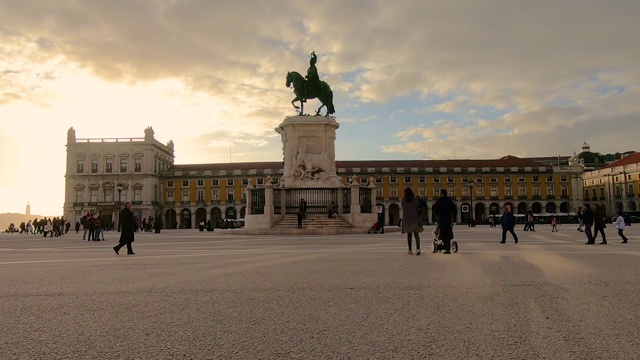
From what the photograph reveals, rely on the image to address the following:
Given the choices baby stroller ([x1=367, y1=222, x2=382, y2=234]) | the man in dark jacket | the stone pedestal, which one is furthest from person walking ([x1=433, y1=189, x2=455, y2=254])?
the stone pedestal

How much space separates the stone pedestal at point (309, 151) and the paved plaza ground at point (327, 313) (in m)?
21.1

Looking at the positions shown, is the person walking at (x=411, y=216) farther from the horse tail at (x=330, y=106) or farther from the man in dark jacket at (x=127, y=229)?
the horse tail at (x=330, y=106)

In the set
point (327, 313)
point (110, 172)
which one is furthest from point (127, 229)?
point (110, 172)

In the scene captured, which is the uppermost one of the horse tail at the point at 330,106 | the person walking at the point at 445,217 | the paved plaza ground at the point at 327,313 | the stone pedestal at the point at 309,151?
the horse tail at the point at 330,106

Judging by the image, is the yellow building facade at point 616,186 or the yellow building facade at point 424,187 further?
the yellow building facade at point 424,187

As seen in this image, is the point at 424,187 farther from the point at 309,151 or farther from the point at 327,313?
the point at 327,313

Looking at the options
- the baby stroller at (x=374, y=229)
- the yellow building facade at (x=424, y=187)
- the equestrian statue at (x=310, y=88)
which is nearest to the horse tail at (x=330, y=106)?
the equestrian statue at (x=310, y=88)

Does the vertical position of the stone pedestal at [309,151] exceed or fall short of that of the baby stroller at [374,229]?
it exceeds it

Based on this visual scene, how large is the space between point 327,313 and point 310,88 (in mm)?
27761

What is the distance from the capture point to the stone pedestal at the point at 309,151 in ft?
96.4

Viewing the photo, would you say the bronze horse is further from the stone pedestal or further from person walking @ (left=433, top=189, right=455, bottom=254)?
person walking @ (left=433, top=189, right=455, bottom=254)

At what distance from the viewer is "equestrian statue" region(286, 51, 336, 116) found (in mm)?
31703

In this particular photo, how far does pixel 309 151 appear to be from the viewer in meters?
30.4

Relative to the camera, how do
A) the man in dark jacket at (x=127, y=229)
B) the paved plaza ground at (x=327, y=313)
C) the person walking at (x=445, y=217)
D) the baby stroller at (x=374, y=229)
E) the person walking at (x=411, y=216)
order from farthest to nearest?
1. the baby stroller at (x=374, y=229)
2. the man in dark jacket at (x=127, y=229)
3. the person walking at (x=445, y=217)
4. the person walking at (x=411, y=216)
5. the paved plaza ground at (x=327, y=313)
